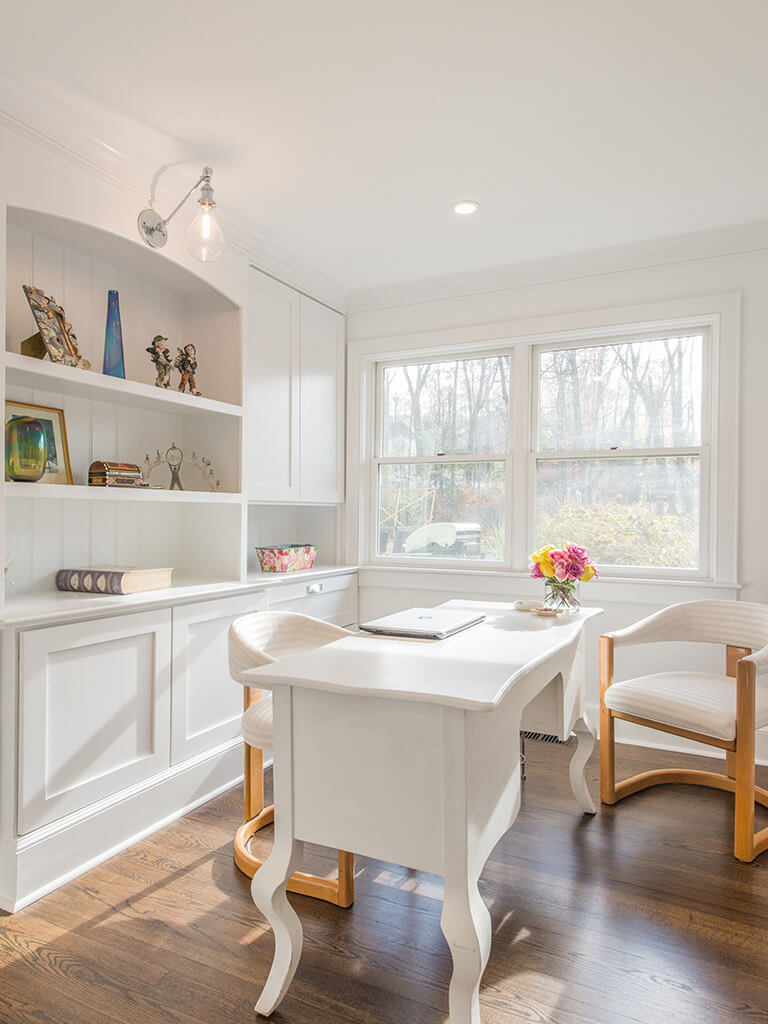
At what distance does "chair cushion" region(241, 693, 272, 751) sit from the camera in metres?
2.10

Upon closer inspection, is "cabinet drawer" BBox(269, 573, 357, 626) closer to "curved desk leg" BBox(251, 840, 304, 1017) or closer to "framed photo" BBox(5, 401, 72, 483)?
"framed photo" BBox(5, 401, 72, 483)

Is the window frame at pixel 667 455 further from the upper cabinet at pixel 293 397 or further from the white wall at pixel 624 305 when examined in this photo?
the upper cabinet at pixel 293 397

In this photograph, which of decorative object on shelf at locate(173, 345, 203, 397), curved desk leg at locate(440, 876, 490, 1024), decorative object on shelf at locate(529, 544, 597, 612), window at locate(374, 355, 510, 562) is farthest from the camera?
window at locate(374, 355, 510, 562)

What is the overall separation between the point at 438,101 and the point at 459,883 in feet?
7.36

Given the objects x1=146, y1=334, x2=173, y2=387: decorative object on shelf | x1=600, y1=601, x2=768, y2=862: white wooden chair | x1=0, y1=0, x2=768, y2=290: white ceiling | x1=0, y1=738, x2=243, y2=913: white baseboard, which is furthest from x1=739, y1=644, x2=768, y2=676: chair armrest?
x1=146, y1=334, x2=173, y2=387: decorative object on shelf

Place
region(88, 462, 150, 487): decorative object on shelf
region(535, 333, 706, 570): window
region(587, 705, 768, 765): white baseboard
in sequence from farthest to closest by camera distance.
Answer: region(535, 333, 706, 570): window, region(587, 705, 768, 765): white baseboard, region(88, 462, 150, 487): decorative object on shelf

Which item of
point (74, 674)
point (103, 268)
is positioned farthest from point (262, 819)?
point (103, 268)

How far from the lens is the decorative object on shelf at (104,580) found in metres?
2.50

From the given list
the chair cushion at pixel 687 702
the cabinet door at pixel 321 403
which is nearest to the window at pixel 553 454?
the cabinet door at pixel 321 403

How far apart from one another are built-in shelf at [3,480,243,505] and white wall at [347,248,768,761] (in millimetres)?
1303

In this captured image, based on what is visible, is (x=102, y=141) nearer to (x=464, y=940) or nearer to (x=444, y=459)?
(x=444, y=459)

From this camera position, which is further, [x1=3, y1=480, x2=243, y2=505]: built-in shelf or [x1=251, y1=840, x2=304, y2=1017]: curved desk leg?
[x1=3, y1=480, x2=243, y2=505]: built-in shelf

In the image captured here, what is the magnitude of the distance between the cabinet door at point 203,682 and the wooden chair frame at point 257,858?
381mm

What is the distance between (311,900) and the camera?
2037mm
